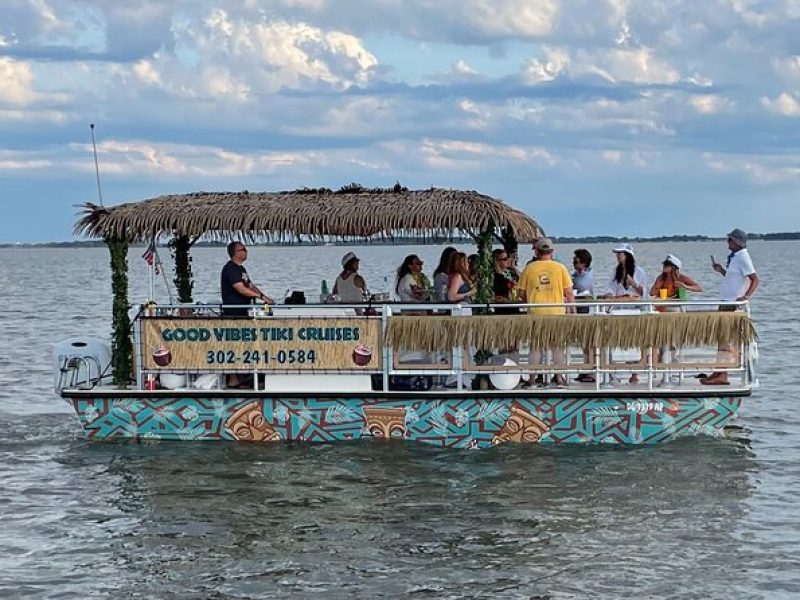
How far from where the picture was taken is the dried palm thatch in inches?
599

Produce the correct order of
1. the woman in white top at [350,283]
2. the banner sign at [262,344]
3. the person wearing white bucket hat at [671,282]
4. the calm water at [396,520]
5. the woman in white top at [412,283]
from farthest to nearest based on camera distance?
the woman in white top at [350,283]
the woman in white top at [412,283]
the person wearing white bucket hat at [671,282]
the banner sign at [262,344]
the calm water at [396,520]

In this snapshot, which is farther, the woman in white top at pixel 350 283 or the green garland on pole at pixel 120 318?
the woman in white top at pixel 350 283

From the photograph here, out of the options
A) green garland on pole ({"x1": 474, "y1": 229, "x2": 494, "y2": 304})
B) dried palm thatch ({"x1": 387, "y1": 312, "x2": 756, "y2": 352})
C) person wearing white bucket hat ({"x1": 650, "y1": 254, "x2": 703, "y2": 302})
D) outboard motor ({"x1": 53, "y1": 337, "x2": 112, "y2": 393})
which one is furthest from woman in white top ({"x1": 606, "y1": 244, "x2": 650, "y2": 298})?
outboard motor ({"x1": 53, "y1": 337, "x2": 112, "y2": 393})

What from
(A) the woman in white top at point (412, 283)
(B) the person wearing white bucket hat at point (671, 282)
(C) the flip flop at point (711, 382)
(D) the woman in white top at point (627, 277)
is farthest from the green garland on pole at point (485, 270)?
(C) the flip flop at point (711, 382)

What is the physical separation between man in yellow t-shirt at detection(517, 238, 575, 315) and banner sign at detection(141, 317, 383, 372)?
6.31 ft

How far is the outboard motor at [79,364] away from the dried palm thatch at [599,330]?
4.53 metres

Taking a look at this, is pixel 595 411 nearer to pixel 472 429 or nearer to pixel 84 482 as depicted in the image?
pixel 472 429

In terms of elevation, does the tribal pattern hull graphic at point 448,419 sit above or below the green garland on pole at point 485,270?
below

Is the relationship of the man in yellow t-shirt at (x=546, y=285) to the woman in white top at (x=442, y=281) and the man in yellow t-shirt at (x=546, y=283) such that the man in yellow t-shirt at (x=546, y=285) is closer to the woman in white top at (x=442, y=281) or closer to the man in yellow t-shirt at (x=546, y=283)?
the man in yellow t-shirt at (x=546, y=283)

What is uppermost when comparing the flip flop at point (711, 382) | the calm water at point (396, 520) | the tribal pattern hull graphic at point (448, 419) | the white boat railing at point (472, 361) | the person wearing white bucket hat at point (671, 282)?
the person wearing white bucket hat at point (671, 282)

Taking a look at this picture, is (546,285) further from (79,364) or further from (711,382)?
(79,364)

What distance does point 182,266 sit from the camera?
17953mm

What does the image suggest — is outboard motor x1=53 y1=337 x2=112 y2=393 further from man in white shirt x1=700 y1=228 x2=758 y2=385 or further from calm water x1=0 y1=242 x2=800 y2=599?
man in white shirt x1=700 y1=228 x2=758 y2=385

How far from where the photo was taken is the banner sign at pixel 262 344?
15.7 m
